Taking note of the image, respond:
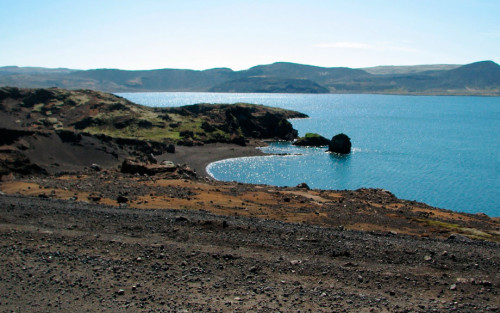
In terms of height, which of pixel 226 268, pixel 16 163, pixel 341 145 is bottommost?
pixel 341 145

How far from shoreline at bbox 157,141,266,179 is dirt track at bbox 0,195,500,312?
61.5 metres

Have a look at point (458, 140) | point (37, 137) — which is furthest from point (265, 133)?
point (37, 137)

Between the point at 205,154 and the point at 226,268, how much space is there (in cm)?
9031

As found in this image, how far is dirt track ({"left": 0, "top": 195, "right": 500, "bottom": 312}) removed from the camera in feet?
51.6

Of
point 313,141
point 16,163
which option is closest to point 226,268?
point 16,163

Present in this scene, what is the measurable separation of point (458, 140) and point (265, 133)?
2692 inches

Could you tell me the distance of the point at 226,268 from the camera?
728 inches

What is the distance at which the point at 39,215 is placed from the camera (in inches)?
1005

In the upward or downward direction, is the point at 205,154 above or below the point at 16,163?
below

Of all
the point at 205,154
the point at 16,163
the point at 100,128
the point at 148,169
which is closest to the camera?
the point at 16,163

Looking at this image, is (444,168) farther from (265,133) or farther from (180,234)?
(180,234)

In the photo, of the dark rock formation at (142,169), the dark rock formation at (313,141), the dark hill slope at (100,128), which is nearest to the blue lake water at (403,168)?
the dark rock formation at (313,141)

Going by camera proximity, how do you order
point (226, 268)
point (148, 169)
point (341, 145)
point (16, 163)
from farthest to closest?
point (341, 145) → point (148, 169) → point (16, 163) → point (226, 268)

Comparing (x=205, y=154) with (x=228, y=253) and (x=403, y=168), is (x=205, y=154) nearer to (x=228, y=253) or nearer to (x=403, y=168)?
(x=403, y=168)
